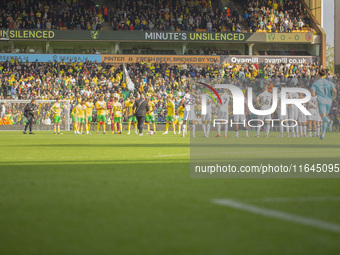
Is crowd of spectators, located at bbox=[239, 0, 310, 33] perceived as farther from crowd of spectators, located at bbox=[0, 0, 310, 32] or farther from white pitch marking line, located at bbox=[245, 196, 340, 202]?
white pitch marking line, located at bbox=[245, 196, 340, 202]

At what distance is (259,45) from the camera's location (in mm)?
57719

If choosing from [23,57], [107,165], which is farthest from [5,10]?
[107,165]

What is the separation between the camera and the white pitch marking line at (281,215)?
184 inches

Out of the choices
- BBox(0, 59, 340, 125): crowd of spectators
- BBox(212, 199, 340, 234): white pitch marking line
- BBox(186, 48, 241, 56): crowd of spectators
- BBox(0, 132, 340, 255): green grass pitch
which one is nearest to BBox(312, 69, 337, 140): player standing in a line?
BBox(0, 132, 340, 255): green grass pitch

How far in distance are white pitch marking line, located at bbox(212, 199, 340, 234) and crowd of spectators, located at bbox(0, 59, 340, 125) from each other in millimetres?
32491

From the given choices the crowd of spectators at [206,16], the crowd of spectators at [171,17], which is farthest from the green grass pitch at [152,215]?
the crowd of spectators at [206,16]

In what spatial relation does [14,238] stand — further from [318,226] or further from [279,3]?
[279,3]

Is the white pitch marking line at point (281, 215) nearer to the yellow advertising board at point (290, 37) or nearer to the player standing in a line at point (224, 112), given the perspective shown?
the player standing in a line at point (224, 112)

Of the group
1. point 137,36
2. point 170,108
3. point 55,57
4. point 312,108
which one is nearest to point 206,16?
point 137,36

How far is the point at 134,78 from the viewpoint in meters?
45.9

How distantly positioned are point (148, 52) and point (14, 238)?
51482 millimetres

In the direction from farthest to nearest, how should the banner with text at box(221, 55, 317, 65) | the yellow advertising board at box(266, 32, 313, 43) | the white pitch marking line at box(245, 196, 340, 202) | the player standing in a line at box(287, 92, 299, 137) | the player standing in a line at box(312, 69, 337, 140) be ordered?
1. the yellow advertising board at box(266, 32, 313, 43)
2. the banner with text at box(221, 55, 317, 65)
3. the player standing in a line at box(287, 92, 299, 137)
4. the player standing in a line at box(312, 69, 337, 140)
5. the white pitch marking line at box(245, 196, 340, 202)

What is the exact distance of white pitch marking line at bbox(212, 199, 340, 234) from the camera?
184 inches

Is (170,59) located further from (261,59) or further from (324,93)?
(324,93)
